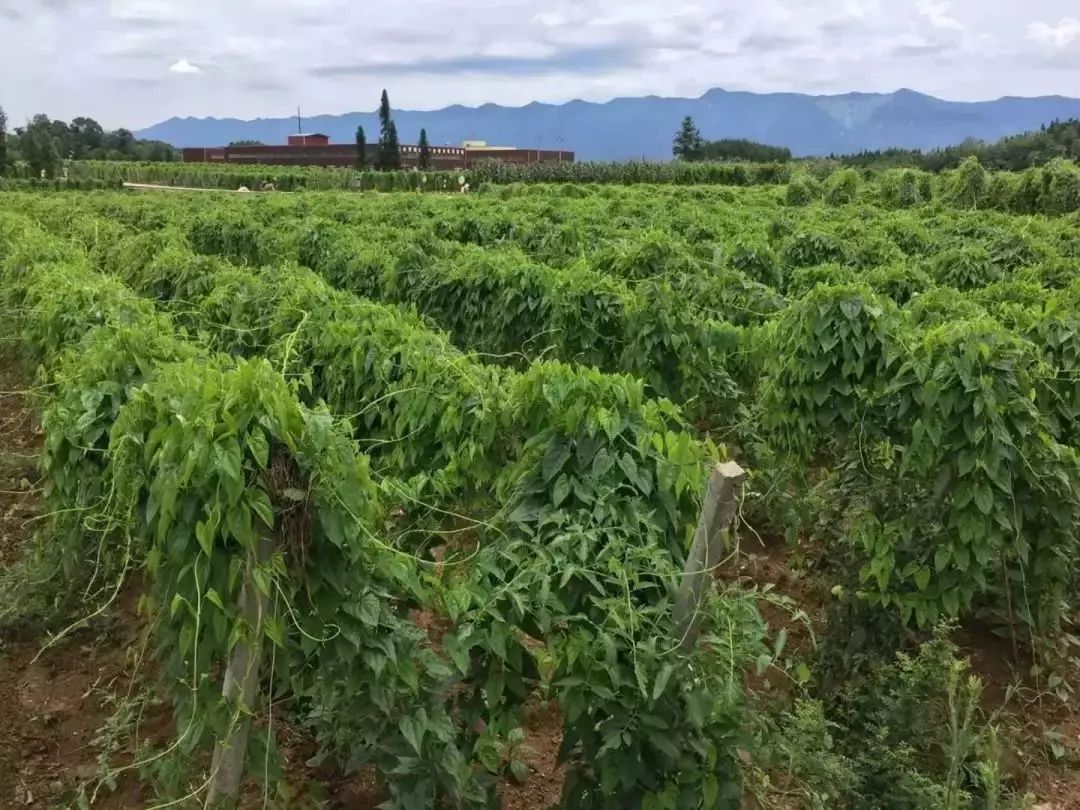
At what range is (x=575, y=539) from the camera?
289 centimetres

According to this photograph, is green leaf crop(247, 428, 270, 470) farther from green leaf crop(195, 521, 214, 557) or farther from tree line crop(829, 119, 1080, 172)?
tree line crop(829, 119, 1080, 172)

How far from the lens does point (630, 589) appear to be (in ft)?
9.40

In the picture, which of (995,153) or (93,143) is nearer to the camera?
(995,153)

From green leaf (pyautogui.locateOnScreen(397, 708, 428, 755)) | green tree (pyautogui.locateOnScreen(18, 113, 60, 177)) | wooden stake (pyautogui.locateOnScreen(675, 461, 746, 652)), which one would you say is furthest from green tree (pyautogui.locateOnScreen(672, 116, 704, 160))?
green leaf (pyautogui.locateOnScreen(397, 708, 428, 755))

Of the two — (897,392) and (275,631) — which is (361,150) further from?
(275,631)

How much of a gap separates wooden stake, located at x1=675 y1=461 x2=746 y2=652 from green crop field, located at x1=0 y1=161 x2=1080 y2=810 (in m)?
0.03

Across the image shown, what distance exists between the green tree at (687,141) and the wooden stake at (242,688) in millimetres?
71880

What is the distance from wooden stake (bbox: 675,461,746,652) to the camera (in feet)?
8.45

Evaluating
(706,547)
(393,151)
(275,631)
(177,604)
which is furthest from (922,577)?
(393,151)

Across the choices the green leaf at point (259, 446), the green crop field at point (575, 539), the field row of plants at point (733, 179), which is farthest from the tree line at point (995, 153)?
the green leaf at point (259, 446)

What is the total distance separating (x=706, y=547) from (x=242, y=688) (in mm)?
1547

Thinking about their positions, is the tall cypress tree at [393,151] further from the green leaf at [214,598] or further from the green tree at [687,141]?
the green leaf at [214,598]

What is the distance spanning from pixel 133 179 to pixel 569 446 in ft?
233

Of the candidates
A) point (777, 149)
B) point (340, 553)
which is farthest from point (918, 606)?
point (777, 149)
